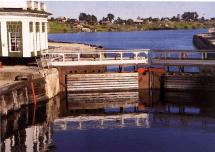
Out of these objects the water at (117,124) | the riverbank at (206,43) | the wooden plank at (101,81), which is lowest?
the water at (117,124)

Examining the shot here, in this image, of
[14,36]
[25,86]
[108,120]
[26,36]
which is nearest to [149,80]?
[108,120]

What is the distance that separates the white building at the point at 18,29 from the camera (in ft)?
118

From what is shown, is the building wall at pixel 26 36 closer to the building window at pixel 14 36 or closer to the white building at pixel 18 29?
the white building at pixel 18 29

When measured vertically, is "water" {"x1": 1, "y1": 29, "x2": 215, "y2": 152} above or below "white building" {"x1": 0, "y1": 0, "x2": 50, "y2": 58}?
below

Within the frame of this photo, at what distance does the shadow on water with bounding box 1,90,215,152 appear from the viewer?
85.3 feet

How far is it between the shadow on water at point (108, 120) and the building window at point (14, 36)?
16.4 ft

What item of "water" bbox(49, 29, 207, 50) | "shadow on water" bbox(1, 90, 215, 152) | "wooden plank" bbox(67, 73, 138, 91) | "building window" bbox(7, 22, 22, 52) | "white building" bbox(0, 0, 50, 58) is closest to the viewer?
"shadow on water" bbox(1, 90, 215, 152)

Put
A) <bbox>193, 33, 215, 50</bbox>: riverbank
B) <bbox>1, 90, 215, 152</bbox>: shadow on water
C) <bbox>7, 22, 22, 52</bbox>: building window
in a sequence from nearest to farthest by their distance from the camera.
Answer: <bbox>1, 90, 215, 152</bbox>: shadow on water
<bbox>7, 22, 22, 52</bbox>: building window
<bbox>193, 33, 215, 50</bbox>: riverbank

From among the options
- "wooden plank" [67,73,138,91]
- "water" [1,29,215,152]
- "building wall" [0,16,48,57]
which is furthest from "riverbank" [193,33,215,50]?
"building wall" [0,16,48,57]

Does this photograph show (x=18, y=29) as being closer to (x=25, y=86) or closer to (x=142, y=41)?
(x=25, y=86)

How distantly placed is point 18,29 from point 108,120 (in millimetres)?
10507

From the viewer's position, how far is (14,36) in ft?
120

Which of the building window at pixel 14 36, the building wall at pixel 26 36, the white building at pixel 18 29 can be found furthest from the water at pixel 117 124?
the building window at pixel 14 36

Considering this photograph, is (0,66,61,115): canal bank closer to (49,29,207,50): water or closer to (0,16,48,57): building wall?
(0,16,48,57): building wall
